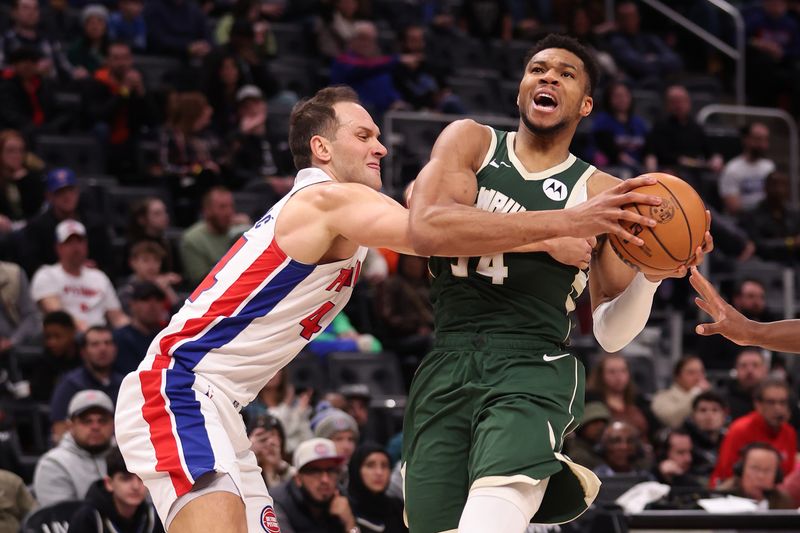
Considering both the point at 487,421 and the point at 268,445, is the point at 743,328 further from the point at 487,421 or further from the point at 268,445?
the point at 268,445

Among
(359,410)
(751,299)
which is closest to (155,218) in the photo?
(359,410)

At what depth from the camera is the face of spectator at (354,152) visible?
16.9 feet

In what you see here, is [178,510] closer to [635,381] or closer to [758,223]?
[635,381]

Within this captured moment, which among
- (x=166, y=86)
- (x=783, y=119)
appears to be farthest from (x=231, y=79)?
(x=783, y=119)

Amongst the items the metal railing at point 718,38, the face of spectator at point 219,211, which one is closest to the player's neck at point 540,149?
the face of spectator at point 219,211

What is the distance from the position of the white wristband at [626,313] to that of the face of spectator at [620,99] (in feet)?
34.0

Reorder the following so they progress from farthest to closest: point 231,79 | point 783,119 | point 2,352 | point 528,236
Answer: point 783,119, point 231,79, point 2,352, point 528,236

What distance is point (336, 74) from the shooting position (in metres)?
14.5

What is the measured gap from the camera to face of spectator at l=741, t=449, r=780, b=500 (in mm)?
9203

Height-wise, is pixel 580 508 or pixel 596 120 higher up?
pixel 596 120

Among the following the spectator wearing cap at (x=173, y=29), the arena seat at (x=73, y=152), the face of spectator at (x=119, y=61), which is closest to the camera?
the arena seat at (x=73, y=152)

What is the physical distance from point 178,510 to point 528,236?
1.51 m

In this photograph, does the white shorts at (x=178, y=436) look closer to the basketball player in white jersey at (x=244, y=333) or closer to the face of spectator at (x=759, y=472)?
the basketball player in white jersey at (x=244, y=333)

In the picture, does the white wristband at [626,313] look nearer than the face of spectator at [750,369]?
Yes
